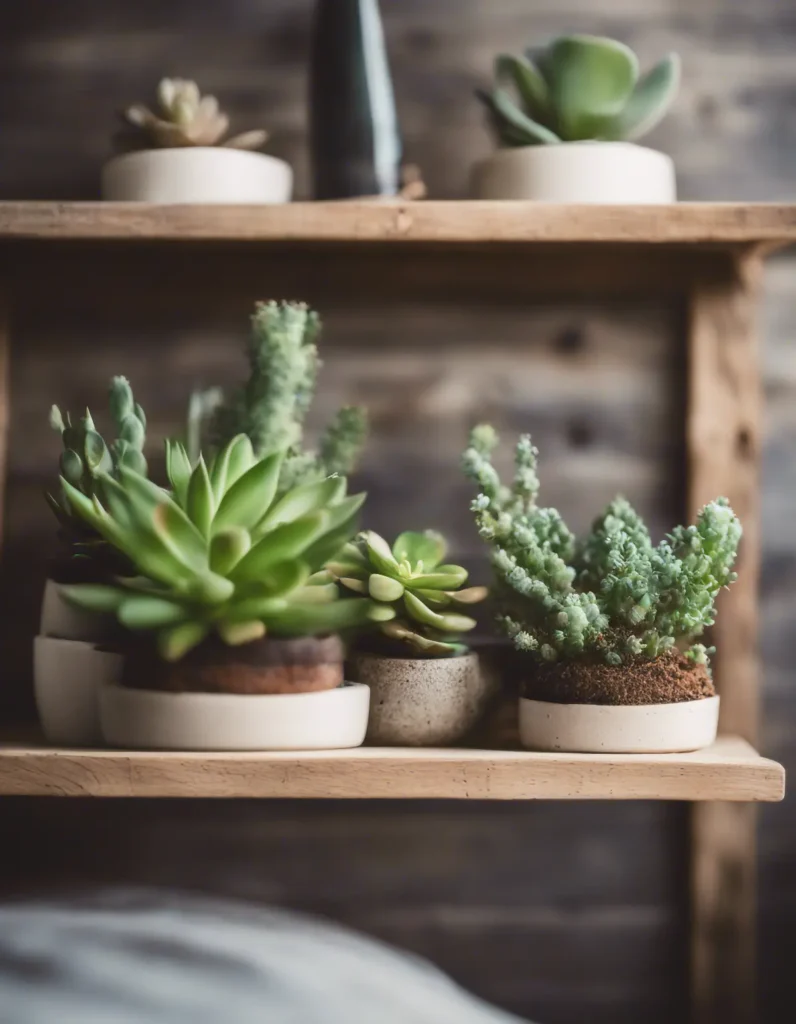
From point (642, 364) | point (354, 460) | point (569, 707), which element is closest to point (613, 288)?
point (642, 364)

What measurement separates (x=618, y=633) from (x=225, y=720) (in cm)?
30

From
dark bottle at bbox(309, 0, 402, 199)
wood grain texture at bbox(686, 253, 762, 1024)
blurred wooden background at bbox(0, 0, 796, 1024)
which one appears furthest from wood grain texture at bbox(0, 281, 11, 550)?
wood grain texture at bbox(686, 253, 762, 1024)

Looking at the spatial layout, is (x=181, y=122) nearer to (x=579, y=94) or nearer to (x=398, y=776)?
(x=579, y=94)

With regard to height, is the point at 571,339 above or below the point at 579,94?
below

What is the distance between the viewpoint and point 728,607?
40.6 inches

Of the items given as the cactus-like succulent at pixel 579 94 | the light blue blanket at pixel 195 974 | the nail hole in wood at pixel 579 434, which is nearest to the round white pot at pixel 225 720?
the light blue blanket at pixel 195 974

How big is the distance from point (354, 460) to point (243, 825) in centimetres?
38

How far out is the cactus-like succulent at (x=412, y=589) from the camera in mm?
851

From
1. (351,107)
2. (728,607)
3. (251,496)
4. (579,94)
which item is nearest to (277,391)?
(251,496)

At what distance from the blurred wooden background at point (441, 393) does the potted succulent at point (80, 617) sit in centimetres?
20

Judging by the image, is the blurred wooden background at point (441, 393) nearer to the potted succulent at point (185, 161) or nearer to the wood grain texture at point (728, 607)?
the wood grain texture at point (728, 607)

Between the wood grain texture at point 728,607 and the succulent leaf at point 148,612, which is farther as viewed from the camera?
the wood grain texture at point 728,607

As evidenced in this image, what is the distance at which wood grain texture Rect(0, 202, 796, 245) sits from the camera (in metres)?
0.87

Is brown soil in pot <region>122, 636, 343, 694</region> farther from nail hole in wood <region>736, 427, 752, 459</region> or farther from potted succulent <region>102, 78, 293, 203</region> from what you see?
nail hole in wood <region>736, 427, 752, 459</region>
